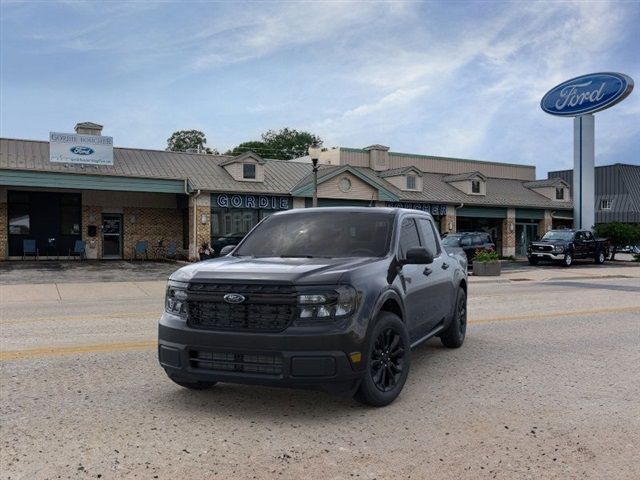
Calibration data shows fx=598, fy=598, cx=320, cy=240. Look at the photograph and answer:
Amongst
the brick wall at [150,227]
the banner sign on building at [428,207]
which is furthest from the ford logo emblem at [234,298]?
the banner sign on building at [428,207]

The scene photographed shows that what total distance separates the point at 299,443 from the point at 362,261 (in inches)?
66.8

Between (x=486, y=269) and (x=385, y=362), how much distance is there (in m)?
18.1

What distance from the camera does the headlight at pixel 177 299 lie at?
4934mm

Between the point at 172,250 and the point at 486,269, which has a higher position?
the point at 172,250

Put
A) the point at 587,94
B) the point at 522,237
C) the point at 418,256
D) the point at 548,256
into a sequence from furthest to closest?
1. the point at 522,237
2. the point at 587,94
3. the point at 548,256
4. the point at 418,256

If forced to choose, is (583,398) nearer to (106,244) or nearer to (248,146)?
(106,244)

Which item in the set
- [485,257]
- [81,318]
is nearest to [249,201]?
[485,257]

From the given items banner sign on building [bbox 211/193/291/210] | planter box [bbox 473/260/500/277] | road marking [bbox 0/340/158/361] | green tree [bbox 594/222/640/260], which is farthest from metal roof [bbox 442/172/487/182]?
road marking [bbox 0/340/158/361]

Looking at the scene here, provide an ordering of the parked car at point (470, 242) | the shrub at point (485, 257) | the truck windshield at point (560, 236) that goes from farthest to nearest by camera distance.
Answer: the truck windshield at point (560, 236)
the parked car at point (470, 242)
the shrub at point (485, 257)

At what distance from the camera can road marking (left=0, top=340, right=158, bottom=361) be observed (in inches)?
277

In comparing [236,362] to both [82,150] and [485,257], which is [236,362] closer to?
[485,257]

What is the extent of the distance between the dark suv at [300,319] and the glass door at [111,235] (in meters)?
26.6

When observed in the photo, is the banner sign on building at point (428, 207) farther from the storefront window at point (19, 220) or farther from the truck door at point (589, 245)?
the storefront window at point (19, 220)

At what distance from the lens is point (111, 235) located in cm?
3050
